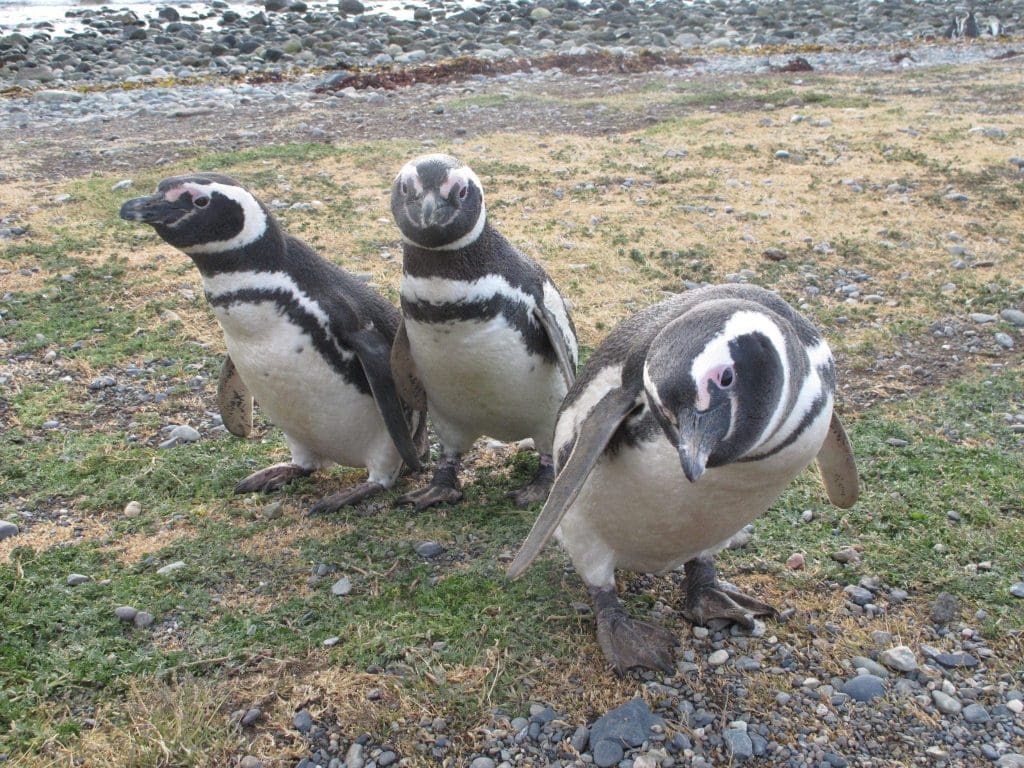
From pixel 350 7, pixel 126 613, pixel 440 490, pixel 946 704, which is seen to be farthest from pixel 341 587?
pixel 350 7

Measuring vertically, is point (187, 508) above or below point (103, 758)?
below

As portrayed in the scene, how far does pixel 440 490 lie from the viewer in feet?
12.4

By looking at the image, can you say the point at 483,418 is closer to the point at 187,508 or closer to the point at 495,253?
the point at 495,253

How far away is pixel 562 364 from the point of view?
11.6 ft

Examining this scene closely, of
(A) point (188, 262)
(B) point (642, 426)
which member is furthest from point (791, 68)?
(B) point (642, 426)

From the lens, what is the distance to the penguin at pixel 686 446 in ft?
6.56

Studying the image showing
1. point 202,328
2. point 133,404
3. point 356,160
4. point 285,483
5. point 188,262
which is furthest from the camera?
point 356,160

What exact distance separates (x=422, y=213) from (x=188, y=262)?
10.7 feet

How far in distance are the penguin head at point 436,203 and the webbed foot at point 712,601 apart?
4.17ft

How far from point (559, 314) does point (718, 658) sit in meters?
1.41

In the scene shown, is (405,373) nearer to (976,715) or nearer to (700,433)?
(700,433)

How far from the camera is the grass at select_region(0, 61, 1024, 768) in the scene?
260 centimetres

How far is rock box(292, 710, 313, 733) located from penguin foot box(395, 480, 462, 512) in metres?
1.27

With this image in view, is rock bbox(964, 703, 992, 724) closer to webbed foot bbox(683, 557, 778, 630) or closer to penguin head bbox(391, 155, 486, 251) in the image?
webbed foot bbox(683, 557, 778, 630)
